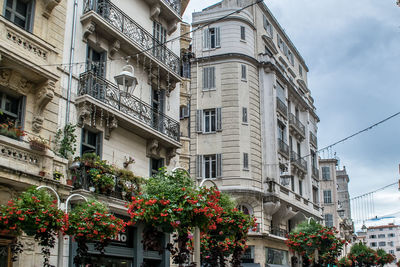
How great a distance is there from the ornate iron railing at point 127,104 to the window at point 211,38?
1402cm

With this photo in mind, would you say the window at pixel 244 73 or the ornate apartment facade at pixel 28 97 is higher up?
the window at pixel 244 73

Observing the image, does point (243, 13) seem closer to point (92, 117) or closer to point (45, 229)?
point (92, 117)

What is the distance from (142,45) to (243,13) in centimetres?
1628

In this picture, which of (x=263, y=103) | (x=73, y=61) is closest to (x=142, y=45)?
(x=73, y=61)

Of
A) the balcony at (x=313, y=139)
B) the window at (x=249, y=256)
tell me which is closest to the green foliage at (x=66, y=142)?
the window at (x=249, y=256)

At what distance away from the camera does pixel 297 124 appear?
1656 inches

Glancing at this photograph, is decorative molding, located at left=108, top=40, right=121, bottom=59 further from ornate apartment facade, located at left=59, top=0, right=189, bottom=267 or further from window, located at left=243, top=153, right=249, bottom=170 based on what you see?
window, located at left=243, top=153, right=249, bottom=170

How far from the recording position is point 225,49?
3456 cm

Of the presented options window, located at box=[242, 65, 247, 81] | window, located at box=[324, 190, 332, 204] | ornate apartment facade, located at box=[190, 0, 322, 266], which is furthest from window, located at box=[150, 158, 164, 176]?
window, located at box=[324, 190, 332, 204]

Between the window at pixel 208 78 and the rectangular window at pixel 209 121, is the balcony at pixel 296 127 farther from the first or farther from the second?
the window at pixel 208 78

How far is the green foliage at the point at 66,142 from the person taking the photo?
1600 cm

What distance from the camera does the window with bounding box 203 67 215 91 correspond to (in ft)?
112

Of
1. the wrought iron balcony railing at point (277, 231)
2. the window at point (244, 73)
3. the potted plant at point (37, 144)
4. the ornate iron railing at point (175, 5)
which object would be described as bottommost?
the wrought iron balcony railing at point (277, 231)

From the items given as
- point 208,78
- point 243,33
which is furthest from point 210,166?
point 243,33
